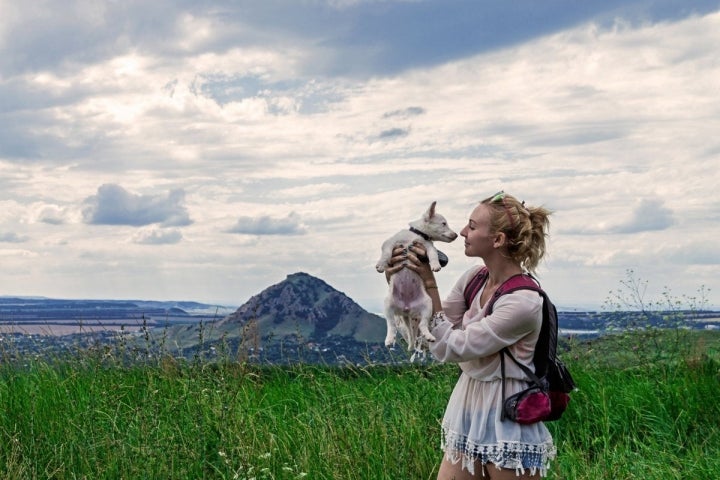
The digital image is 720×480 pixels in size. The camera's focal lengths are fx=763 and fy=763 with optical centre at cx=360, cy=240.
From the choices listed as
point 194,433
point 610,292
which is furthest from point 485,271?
point 610,292

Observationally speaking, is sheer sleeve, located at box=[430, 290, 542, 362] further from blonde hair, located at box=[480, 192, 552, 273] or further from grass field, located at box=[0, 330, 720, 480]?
grass field, located at box=[0, 330, 720, 480]

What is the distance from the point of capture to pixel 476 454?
3562mm

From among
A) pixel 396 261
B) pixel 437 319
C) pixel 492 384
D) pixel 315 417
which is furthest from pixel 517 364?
pixel 315 417

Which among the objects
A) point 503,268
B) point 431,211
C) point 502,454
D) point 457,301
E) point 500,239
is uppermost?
point 431,211

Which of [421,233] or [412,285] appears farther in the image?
[421,233]

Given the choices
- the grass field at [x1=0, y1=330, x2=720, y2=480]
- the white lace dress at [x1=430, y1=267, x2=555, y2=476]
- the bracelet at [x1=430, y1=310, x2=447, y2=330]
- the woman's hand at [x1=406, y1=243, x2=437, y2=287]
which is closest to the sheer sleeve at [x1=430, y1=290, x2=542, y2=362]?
the white lace dress at [x1=430, y1=267, x2=555, y2=476]

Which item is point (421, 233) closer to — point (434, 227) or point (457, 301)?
point (434, 227)

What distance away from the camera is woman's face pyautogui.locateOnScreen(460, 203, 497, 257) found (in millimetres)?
3582

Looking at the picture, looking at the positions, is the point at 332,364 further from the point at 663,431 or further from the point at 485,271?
the point at 485,271

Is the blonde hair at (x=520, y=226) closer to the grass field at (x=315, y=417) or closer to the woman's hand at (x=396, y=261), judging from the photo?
the woman's hand at (x=396, y=261)

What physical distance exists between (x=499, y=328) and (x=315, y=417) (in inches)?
137

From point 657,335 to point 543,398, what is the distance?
612 centimetres

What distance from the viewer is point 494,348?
3.44m

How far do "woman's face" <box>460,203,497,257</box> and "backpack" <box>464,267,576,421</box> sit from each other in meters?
0.19
